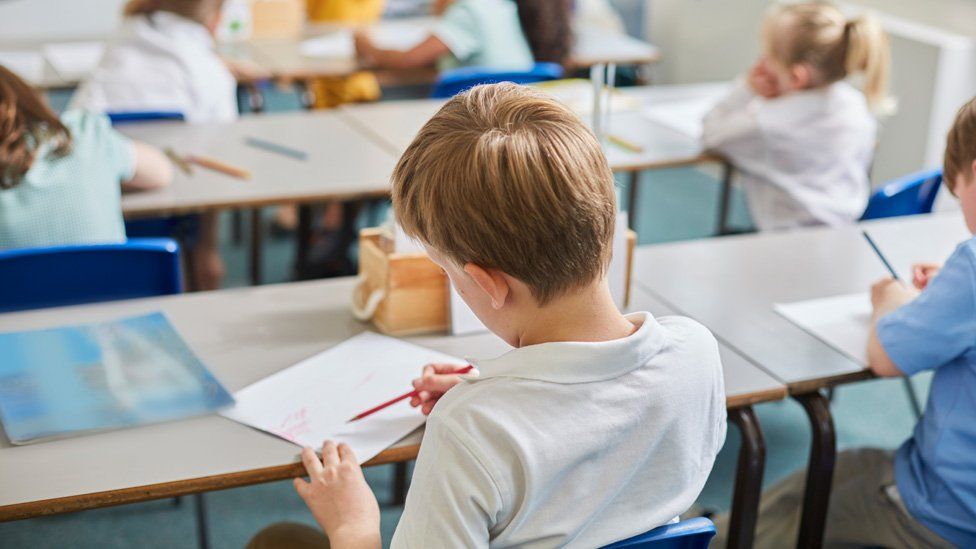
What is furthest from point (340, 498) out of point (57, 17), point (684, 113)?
point (57, 17)

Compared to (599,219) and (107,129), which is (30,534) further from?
(599,219)

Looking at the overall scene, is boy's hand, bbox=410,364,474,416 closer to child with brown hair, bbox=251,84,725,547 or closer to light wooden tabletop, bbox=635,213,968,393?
child with brown hair, bbox=251,84,725,547

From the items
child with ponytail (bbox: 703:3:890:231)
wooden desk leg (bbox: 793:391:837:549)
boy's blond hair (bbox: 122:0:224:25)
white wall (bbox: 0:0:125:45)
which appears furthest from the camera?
white wall (bbox: 0:0:125:45)

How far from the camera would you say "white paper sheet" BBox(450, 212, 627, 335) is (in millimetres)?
1697

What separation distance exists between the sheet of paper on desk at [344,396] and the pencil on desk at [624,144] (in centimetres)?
143

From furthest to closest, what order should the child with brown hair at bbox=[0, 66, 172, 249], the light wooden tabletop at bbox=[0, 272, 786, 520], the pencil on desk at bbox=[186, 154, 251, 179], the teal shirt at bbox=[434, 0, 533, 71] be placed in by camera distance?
the teal shirt at bbox=[434, 0, 533, 71] < the pencil on desk at bbox=[186, 154, 251, 179] < the child with brown hair at bbox=[0, 66, 172, 249] < the light wooden tabletop at bbox=[0, 272, 786, 520]

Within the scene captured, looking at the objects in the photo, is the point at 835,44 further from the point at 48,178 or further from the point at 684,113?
the point at 48,178

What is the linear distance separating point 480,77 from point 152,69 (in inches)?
37.8

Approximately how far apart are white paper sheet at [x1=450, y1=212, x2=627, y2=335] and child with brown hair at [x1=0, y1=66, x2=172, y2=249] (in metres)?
0.85

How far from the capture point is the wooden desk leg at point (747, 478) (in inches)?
63.9

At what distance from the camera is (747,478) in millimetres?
1648

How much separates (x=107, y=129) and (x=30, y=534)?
0.86 m

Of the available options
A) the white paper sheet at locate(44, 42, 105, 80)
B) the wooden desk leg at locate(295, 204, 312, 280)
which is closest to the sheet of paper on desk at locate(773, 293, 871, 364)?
the wooden desk leg at locate(295, 204, 312, 280)

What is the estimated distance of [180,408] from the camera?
1.47 meters
